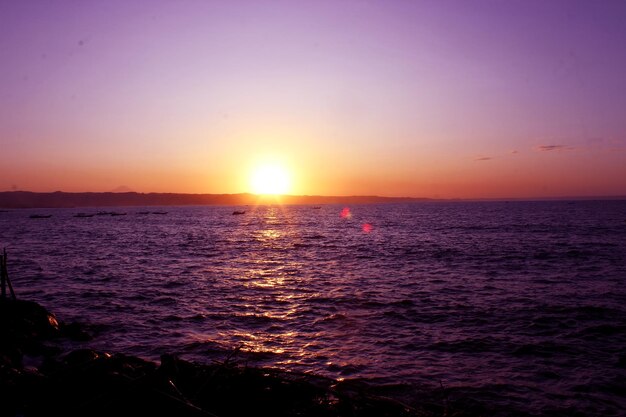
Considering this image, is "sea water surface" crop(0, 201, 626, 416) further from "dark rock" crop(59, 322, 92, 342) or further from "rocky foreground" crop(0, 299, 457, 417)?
"rocky foreground" crop(0, 299, 457, 417)

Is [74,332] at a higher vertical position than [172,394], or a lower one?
lower

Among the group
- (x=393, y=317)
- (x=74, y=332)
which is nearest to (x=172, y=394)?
(x=74, y=332)

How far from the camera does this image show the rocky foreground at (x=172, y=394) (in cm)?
807

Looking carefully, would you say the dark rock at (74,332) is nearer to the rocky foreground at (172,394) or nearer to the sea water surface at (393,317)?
the sea water surface at (393,317)

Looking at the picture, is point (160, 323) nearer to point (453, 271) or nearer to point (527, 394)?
point (527, 394)

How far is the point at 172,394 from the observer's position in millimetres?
8422

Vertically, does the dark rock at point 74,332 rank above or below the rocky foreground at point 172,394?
below

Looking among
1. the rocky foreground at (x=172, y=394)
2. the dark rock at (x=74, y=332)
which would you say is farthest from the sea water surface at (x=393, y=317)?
the rocky foreground at (x=172, y=394)

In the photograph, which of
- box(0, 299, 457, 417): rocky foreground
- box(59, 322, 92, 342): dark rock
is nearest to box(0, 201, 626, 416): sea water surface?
box(59, 322, 92, 342): dark rock

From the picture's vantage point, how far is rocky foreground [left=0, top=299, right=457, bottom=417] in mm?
8070

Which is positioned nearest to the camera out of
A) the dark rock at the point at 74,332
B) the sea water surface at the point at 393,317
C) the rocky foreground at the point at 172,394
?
the rocky foreground at the point at 172,394

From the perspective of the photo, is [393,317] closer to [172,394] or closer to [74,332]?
[172,394]

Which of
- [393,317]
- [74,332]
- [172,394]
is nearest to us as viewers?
[172,394]

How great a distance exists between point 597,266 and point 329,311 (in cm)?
2593
